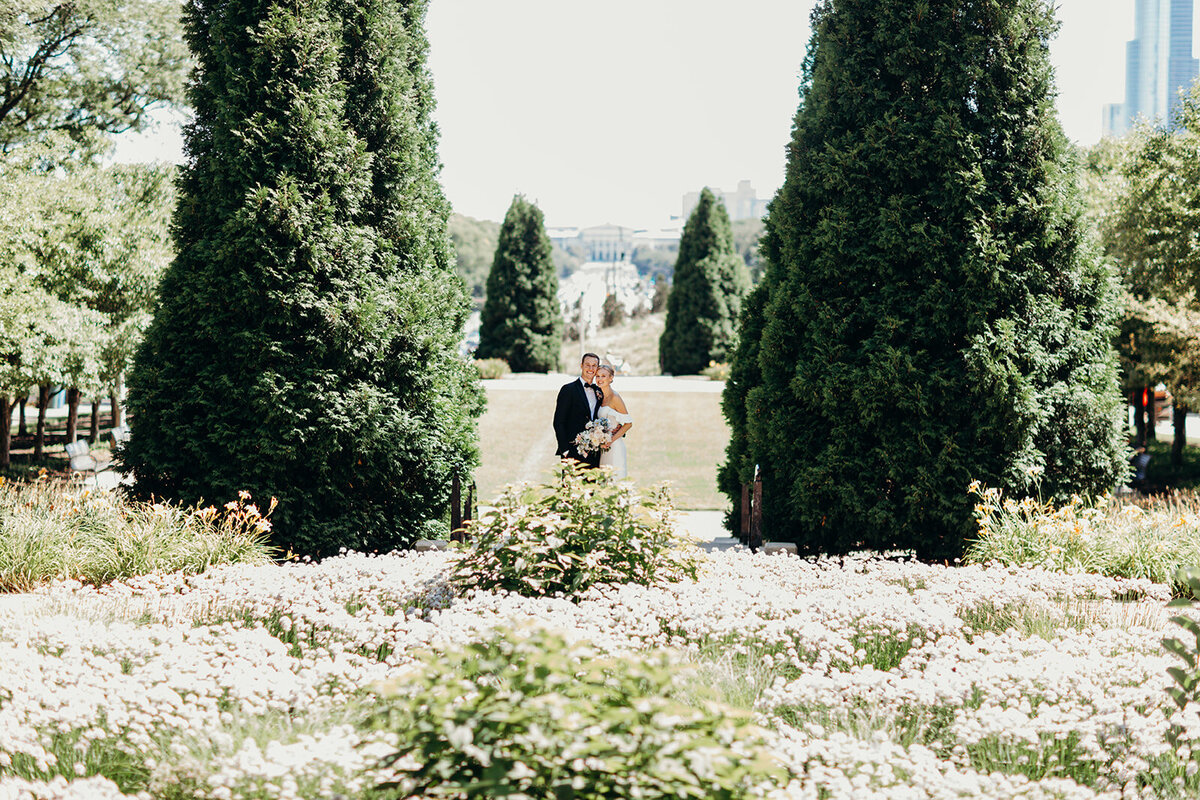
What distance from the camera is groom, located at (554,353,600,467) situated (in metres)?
7.77

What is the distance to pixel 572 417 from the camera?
25.8 ft

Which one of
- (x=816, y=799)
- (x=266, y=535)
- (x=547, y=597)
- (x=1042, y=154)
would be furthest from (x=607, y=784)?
(x=1042, y=154)

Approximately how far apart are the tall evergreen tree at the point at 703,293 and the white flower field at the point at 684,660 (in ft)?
80.3

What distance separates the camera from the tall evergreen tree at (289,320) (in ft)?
24.0

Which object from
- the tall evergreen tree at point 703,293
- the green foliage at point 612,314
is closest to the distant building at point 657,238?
the green foliage at point 612,314

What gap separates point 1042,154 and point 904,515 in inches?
133

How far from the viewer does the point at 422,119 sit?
9.25 meters

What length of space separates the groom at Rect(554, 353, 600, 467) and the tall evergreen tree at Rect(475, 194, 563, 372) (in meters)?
23.0

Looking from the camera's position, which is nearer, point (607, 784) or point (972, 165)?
point (607, 784)

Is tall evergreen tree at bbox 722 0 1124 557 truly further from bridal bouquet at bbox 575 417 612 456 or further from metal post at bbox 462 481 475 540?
metal post at bbox 462 481 475 540

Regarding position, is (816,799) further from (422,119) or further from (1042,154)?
(422,119)

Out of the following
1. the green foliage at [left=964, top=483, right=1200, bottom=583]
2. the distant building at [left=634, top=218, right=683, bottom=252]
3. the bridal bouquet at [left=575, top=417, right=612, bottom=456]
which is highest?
the distant building at [left=634, top=218, right=683, bottom=252]

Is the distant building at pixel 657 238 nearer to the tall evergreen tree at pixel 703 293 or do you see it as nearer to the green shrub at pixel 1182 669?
the tall evergreen tree at pixel 703 293

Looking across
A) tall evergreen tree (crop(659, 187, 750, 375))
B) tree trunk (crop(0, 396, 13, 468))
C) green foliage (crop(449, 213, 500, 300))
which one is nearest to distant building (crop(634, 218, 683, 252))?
green foliage (crop(449, 213, 500, 300))
